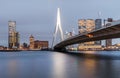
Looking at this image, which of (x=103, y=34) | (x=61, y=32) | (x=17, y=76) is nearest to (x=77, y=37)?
(x=103, y=34)

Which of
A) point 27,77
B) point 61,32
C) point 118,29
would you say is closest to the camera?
point 27,77

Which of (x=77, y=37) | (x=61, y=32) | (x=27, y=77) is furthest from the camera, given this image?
(x=61, y=32)

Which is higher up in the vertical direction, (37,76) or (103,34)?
(103,34)

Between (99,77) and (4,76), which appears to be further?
(4,76)

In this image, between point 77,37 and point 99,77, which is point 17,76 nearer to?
point 99,77

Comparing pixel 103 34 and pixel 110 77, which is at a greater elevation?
pixel 103 34

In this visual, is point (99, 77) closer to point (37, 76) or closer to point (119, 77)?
point (119, 77)

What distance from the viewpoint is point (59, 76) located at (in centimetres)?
2780

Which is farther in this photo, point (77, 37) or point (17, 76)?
point (77, 37)

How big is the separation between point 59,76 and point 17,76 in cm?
413

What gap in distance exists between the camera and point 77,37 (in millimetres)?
84750

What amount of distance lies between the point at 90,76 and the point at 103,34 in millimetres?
37917

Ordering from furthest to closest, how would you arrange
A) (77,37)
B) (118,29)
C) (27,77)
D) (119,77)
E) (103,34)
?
(77,37) → (103,34) → (118,29) → (27,77) → (119,77)

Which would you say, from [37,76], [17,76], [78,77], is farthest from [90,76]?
[17,76]
